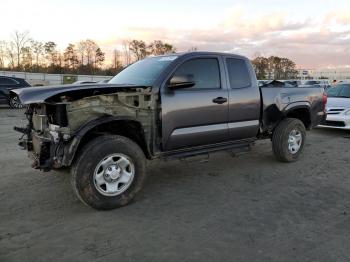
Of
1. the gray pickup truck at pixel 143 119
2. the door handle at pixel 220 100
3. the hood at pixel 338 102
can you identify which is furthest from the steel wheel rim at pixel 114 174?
the hood at pixel 338 102

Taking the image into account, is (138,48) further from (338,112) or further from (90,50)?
(338,112)

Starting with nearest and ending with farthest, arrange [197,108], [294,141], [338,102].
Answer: [197,108]
[294,141]
[338,102]

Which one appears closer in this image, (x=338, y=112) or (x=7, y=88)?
(x=338, y=112)

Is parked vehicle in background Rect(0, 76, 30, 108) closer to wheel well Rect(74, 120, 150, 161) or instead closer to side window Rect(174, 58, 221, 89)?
side window Rect(174, 58, 221, 89)

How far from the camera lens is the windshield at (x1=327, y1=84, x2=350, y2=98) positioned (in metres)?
12.2

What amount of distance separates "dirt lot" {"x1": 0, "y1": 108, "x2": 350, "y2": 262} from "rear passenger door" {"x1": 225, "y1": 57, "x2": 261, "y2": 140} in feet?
2.47

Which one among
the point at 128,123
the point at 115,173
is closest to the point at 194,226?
the point at 115,173

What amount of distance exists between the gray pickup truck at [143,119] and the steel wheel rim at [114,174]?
12 mm

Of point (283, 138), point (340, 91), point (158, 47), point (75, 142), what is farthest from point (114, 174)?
point (158, 47)

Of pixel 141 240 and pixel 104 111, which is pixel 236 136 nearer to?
pixel 104 111

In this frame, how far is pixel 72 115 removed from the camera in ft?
15.0

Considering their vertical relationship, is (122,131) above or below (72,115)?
below

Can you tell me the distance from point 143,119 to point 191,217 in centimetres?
143

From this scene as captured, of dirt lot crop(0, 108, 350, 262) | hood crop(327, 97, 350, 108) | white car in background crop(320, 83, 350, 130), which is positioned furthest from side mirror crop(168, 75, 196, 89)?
hood crop(327, 97, 350, 108)
